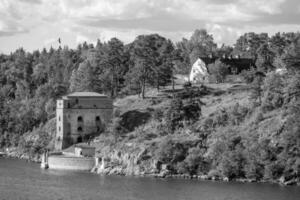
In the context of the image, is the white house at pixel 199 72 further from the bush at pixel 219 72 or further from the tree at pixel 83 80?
the tree at pixel 83 80

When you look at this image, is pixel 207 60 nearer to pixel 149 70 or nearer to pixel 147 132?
pixel 149 70

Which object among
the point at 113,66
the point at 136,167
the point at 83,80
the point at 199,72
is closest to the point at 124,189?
the point at 136,167

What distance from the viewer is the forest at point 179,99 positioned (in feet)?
290

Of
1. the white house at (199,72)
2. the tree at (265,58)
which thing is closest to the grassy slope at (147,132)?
the white house at (199,72)

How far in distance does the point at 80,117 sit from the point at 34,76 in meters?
62.1

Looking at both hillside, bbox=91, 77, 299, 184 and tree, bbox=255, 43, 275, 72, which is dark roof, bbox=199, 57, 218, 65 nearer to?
tree, bbox=255, 43, 275, 72

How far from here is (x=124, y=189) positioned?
266 feet

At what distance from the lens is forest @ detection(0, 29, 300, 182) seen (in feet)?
290

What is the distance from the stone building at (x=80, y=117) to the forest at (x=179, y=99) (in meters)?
5.46

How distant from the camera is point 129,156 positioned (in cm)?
9669

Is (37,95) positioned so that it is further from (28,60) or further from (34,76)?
(28,60)

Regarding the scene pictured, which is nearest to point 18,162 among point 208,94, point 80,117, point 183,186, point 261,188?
point 80,117

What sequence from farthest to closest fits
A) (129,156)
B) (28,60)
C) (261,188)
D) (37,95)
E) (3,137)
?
(28,60) → (37,95) → (3,137) → (129,156) → (261,188)

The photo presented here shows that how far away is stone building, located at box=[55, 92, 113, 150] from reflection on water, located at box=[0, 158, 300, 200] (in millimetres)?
20820
